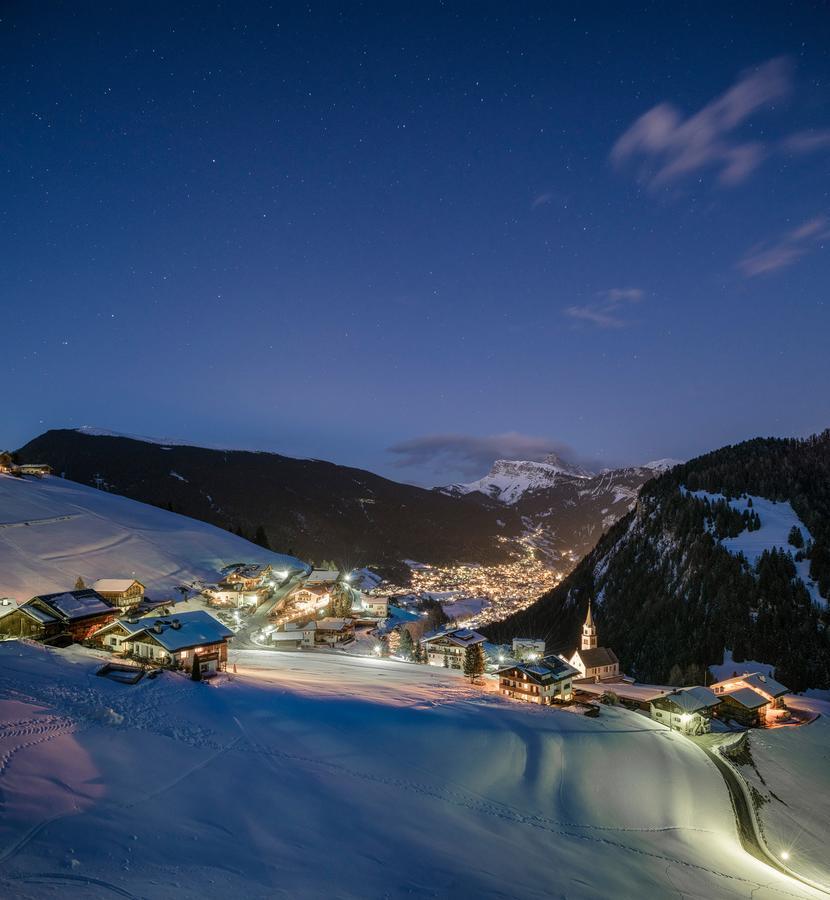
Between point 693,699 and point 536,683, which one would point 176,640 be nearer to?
point 536,683

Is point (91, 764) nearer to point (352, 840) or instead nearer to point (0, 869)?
point (0, 869)

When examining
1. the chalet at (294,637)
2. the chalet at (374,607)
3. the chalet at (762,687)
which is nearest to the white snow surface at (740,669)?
the chalet at (762,687)

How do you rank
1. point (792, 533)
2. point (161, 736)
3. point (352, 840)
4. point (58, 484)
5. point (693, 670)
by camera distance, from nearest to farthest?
point (352, 840)
point (161, 736)
point (693, 670)
point (792, 533)
point (58, 484)

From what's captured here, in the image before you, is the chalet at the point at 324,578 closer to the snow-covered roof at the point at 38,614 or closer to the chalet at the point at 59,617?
the chalet at the point at 59,617

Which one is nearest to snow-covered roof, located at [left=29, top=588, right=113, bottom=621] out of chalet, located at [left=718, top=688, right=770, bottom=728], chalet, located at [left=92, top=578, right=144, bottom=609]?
chalet, located at [left=92, top=578, right=144, bottom=609]

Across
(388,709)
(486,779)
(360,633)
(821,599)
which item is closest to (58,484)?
(360,633)

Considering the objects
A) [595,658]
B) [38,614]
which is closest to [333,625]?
[38,614]

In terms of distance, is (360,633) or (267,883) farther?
(360,633)
